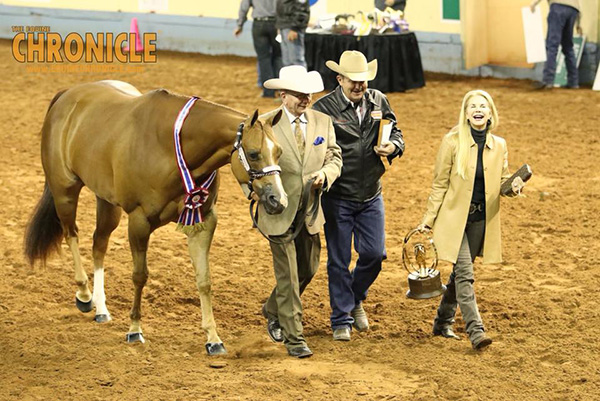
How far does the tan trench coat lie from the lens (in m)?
6.77

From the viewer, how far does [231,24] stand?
22.6 metres

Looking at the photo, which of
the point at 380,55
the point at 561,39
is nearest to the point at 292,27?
the point at 380,55

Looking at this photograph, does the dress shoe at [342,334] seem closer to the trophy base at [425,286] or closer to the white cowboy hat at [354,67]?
the trophy base at [425,286]

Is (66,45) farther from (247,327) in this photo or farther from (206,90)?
(247,327)

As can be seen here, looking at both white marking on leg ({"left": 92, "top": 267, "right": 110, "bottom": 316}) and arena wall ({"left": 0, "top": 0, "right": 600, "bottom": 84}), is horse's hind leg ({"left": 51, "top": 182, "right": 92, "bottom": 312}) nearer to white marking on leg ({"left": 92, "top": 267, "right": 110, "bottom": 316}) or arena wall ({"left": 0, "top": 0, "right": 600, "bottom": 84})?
white marking on leg ({"left": 92, "top": 267, "right": 110, "bottom": 316})

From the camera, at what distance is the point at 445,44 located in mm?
19578

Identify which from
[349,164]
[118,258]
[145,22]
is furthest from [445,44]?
[349,164]

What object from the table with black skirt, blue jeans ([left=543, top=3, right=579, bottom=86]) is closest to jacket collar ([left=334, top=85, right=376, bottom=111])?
the table with black skirt

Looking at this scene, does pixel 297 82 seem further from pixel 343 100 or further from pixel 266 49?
pixel 266 49

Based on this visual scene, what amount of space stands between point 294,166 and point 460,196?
3.90ft

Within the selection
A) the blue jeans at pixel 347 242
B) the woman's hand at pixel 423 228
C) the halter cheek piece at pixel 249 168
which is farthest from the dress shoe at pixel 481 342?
the halter cheek piece at pixel 249 168

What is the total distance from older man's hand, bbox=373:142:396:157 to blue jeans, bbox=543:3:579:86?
11.1 meters

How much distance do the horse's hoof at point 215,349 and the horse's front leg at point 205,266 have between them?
0.05 feet

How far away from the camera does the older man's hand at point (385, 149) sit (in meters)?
6.87
